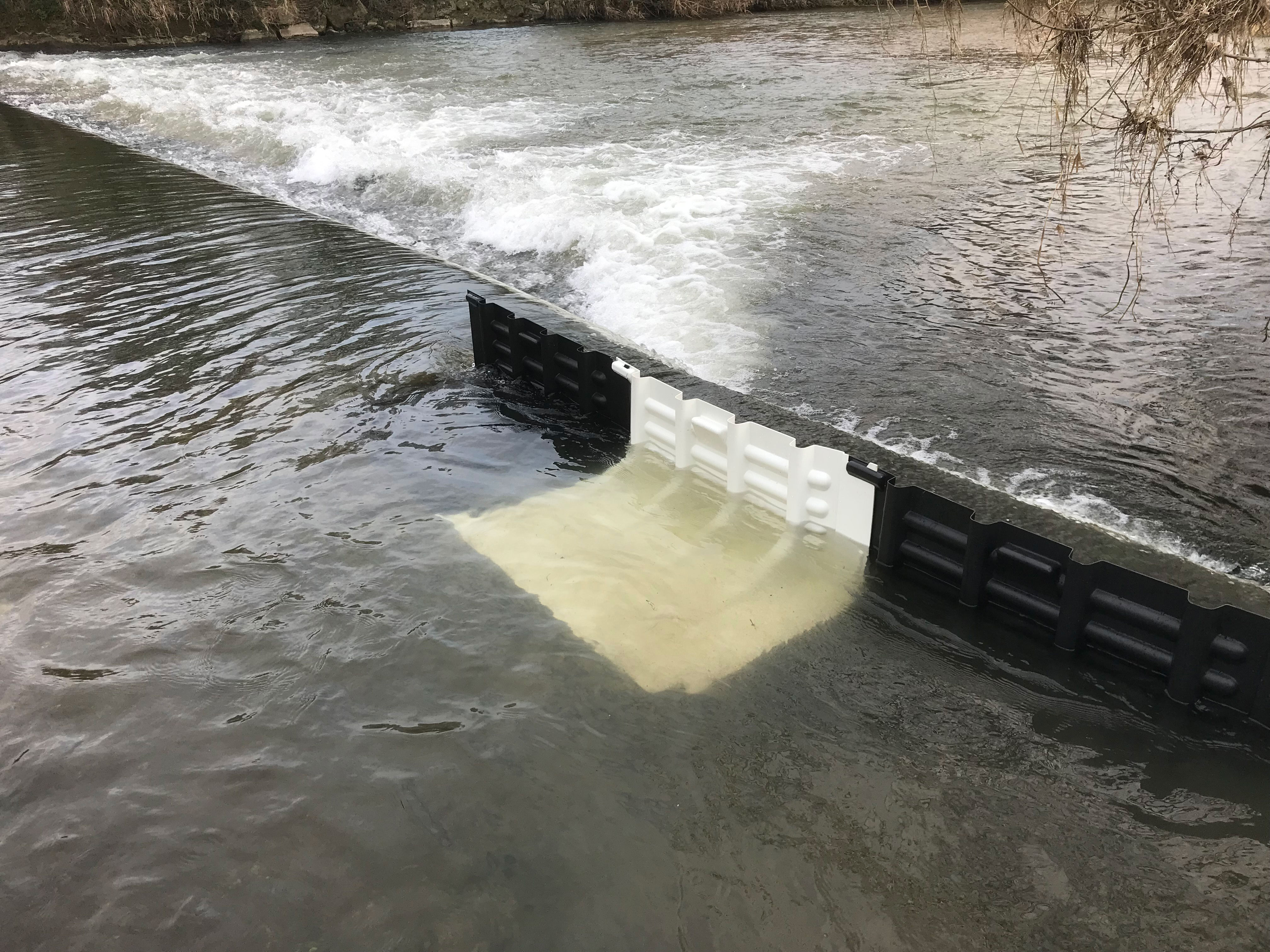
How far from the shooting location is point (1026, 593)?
463cm

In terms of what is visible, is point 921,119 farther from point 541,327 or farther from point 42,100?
point 42,100

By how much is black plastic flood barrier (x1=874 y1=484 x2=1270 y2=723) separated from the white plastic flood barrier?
11.7 inches

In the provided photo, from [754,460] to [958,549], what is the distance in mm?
1455

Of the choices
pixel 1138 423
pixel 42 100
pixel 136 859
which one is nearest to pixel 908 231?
pixel 1138 423

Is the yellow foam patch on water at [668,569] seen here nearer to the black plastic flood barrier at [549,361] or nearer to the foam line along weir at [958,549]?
the foam line along weir at [958,549]

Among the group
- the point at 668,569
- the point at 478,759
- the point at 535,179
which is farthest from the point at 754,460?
the point at 535,179

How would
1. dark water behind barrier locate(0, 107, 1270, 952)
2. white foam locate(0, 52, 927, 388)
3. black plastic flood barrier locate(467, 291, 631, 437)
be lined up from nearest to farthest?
dark water behind barrier locate(0, 107, 1270, 952)
black plastic flood barrier locate(467, 291, 631, 437)
white foam locate(0, 52, 927, 388)

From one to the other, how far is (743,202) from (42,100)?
71.3ft

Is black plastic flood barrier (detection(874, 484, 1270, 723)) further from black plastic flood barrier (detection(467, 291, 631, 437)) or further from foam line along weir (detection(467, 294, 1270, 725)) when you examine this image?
black plastic flood barrier (detection(467, 291, 631, 437))

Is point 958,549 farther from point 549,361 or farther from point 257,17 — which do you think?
point 257,17

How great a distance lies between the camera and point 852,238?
1066 centimetres

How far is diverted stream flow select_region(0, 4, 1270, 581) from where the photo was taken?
6484mm

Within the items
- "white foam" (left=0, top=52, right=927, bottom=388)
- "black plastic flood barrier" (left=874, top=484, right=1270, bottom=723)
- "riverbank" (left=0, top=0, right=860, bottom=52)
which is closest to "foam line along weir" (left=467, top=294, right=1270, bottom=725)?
"black plastic flood barrier" (left=874, top=484, right=1270, bottom=723)

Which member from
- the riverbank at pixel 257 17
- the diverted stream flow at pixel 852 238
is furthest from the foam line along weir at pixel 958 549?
the riverbank at pixel 257 17
